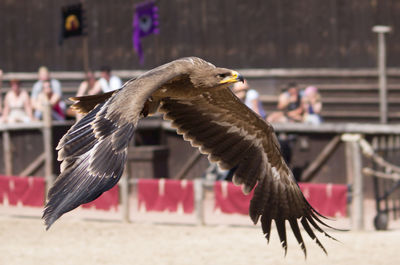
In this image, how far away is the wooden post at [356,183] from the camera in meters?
13.4

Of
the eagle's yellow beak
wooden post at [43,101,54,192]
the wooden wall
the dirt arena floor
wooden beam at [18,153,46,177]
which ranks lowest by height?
the dirt arena floor

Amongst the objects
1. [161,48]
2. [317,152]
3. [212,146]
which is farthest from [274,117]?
[212,146]

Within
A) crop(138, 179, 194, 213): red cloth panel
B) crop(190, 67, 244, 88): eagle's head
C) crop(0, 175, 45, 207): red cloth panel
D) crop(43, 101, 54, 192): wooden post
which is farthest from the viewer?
crop(43, 101, 54, 192): wooden post

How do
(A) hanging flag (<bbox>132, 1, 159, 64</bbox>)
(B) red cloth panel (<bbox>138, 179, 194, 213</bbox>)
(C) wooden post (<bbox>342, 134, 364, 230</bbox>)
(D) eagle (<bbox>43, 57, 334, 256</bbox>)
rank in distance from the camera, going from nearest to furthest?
(D) eagle (<bbox>43, 57, 334, 256</bbox>), (C) wooden post (<bbox>342, 134, 364, 230</bbox>), (B) red cloth panel (<bbox>138, 179, 194, 213</bbox>), (A) hanging flag (<bbox>132, 1, 159, 64</bbox>)

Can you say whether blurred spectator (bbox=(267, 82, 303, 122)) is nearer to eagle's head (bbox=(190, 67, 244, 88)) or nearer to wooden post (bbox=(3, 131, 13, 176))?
wooden post (bbox=(3, 131, 13, 176))

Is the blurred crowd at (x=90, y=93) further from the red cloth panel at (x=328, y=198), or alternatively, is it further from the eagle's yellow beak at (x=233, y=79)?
the eagle's yellow beak at (x=233, y=79)

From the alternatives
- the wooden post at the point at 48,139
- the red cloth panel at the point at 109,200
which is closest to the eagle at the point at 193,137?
the red cloth panel at the point at 109,200

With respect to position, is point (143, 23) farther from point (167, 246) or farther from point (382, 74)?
point (167, 246)

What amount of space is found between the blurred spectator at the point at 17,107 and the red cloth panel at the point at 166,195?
12.1 feet

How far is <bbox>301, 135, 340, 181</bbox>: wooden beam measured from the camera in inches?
645

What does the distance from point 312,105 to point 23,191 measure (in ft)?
16.8

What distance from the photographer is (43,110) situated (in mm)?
16078

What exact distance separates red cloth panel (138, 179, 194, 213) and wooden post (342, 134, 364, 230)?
2.41 metres

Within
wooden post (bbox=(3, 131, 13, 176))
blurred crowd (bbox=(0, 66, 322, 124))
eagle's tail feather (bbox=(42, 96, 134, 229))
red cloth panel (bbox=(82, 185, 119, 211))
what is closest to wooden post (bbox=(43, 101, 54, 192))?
blurred crowd (bbox=(0, 66, 322, 124))
